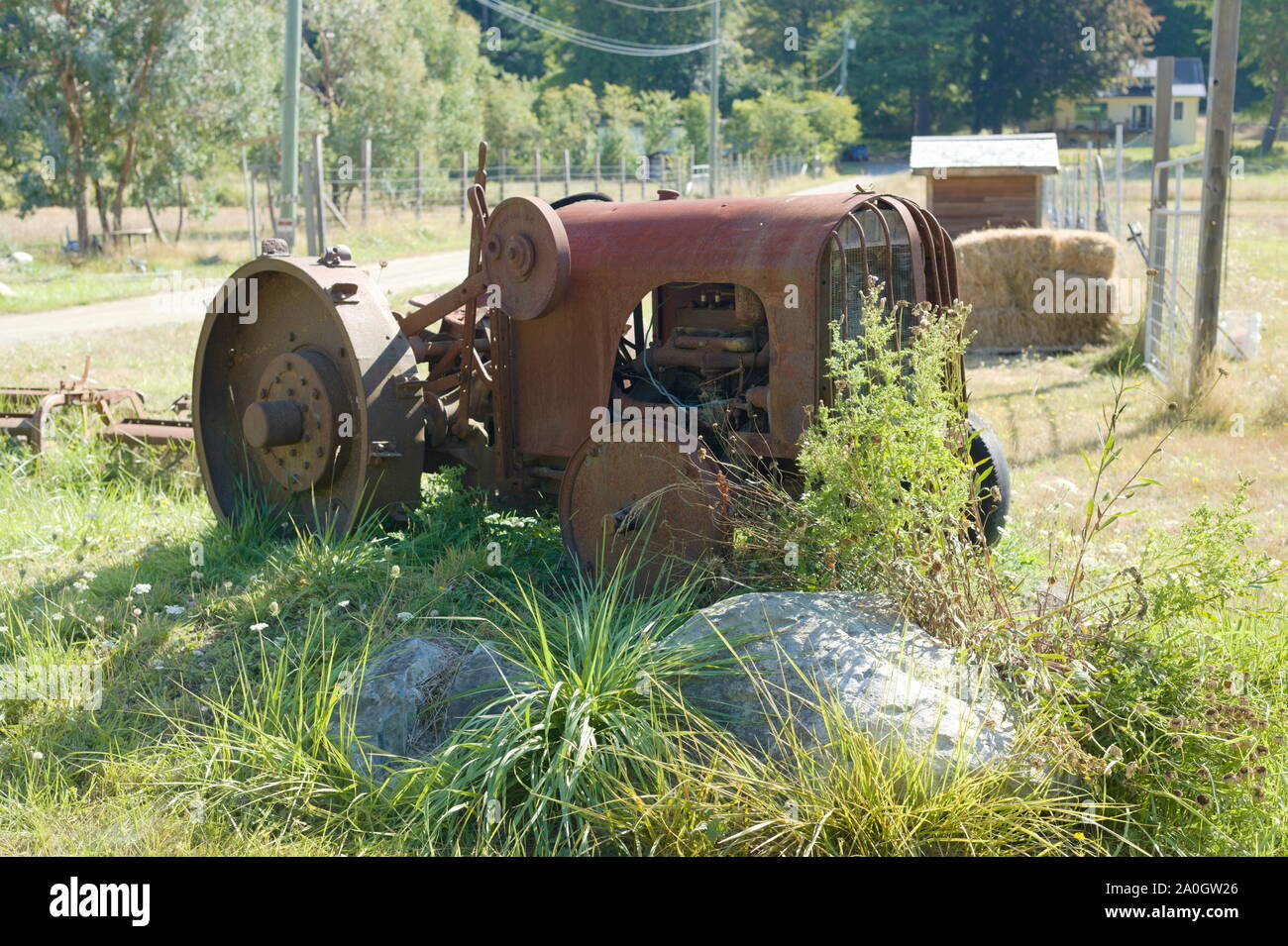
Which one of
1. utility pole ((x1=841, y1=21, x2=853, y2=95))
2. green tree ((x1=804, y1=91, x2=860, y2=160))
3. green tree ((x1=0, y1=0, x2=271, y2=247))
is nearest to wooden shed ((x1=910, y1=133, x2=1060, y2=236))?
green tree ((x1=0, y1=0, x2=271, y2=247))

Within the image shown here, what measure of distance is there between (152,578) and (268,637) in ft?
3.48

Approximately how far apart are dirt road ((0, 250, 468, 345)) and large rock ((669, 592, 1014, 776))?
10103 mm

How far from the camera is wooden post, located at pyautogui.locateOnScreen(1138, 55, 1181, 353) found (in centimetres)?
1112

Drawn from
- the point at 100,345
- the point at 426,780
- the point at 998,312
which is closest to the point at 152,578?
the point at 426,780

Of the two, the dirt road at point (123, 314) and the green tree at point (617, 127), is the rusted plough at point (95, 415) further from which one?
the green tree at point (617, 127)

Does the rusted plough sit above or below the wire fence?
below

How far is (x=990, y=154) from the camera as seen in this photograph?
1547cm

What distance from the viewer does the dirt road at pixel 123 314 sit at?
45.2 feet

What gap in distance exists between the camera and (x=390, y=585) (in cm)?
485

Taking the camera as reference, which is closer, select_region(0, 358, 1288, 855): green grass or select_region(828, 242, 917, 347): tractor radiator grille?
select_region(0, 358, 1288, 855): green grass

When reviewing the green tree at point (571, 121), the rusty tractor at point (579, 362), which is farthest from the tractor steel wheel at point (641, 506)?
the green tree at point (571, 121)

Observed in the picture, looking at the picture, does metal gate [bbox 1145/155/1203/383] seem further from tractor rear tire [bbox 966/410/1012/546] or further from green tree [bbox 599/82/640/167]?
green tree [bbox 599/82/640/167]

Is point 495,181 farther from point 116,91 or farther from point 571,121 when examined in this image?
point 116,91
